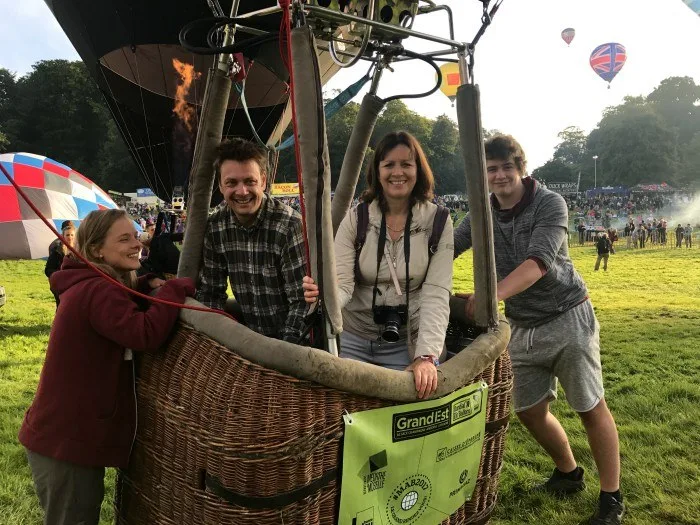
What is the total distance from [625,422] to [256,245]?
282cm

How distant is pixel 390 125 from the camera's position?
1879 inches

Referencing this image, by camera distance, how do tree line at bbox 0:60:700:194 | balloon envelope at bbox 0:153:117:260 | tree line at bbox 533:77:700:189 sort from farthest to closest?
tree line at bbox 533:77:700:189, tree line at bbox 0:60:700:194, balloon envelope at bbox 0:153:117:260

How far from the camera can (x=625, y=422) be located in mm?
3525

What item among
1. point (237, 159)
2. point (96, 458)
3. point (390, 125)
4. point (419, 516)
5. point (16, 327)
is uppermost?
point (390, 125)

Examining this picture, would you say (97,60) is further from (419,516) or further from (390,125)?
(390,125)

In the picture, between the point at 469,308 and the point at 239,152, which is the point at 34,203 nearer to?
the point at 239,152

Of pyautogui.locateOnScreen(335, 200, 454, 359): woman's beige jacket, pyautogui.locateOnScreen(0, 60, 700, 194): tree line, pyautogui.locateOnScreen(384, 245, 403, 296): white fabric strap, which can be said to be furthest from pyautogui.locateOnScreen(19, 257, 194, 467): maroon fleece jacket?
pyautogui.locateOnScreen(0, 60, 700, 194): tree line

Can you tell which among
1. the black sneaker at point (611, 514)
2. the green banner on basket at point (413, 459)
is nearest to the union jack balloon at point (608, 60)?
the black sneaker at point (611, 514)

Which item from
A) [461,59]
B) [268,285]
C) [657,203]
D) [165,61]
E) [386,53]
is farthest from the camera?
[657,203]

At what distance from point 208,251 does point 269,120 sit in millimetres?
7338

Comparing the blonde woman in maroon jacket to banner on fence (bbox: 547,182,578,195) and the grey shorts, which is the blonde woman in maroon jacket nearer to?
the grey shorts

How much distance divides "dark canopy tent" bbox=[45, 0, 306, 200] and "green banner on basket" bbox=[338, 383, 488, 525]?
476 centimetres

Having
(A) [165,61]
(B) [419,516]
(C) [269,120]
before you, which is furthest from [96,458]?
(C) [269,120]

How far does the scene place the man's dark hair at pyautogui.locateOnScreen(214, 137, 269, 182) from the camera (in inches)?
74.6
